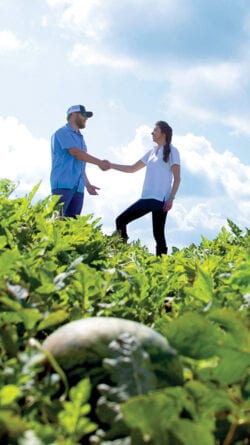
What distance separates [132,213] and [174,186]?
3.14 ft

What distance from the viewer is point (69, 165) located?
37.9 feet

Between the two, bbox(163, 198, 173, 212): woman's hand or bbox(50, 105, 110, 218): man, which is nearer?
bbox(50, 105, 110, 218): man

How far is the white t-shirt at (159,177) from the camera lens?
12375 mm

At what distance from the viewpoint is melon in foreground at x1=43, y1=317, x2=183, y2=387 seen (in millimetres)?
1602

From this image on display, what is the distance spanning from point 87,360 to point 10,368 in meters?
0.29

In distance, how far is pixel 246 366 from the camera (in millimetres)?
1480

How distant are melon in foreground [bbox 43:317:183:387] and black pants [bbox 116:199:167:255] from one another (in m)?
10.5

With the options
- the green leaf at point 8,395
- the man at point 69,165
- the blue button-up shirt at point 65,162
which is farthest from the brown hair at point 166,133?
the green leaf at point 8,395

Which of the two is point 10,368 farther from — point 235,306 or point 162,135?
point 162,135

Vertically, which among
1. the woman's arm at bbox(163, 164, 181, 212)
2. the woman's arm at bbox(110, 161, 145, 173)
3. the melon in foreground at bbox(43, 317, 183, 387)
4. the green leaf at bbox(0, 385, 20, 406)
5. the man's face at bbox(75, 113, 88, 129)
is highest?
the man's face at bbox(75, 113, 88, 129)

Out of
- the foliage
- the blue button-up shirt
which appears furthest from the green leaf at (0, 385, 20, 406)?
the blue button-up shirt

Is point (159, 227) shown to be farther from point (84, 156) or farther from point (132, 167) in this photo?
point (84, 156)

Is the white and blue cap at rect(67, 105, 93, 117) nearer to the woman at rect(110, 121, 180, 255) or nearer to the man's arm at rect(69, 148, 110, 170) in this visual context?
the man's arm at rect(69, 148, 110, 170)

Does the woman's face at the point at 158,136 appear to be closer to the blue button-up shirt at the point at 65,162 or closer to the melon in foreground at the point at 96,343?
the blue button-up shirt at the point at 65,162
